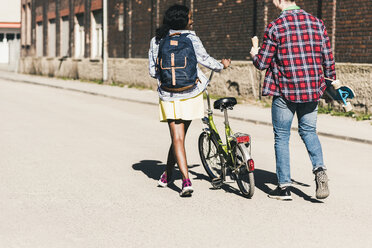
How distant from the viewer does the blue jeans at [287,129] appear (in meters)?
5.85

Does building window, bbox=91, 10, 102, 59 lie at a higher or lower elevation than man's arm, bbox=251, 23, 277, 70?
higher

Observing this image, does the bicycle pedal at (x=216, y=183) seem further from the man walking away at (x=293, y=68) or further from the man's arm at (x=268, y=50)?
the man's arm at (x=268, y=50)

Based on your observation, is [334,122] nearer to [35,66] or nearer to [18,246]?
[18,246]

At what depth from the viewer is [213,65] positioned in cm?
589

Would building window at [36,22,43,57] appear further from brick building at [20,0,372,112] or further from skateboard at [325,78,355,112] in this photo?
skateboard at [325,78,355,112]

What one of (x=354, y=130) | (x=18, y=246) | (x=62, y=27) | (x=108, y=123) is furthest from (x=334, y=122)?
(x=62, y=27)

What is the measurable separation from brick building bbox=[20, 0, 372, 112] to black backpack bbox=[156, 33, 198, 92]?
27.9 ft

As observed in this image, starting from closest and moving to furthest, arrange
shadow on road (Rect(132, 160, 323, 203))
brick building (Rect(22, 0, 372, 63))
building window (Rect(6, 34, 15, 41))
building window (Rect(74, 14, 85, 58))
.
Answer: shadow on road (Rect(132, 160, 323, 203))
brick building (Rect(22, 0, 372, 63))
building window (Rect(74, 14, 85, 58))
building window (Rect(6, 34, 15, 41))

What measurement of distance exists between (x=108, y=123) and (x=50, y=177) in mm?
5471

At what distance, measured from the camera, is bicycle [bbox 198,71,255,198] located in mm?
5914

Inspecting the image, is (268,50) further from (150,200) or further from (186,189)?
(150,200)

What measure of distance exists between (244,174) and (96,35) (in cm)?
2517

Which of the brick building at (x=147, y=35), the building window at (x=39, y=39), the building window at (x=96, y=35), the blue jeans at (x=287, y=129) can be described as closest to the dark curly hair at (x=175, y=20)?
the blue jeans at (x=287, y=129)

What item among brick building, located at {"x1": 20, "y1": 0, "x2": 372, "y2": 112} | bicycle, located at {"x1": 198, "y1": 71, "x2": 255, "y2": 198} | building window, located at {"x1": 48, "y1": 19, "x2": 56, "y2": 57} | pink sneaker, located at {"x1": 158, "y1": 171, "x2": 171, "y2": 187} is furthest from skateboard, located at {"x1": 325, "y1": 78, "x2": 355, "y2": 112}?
building window, located at {"x1": 48, "y1": 19, "x2": 56, "y2": 57}
